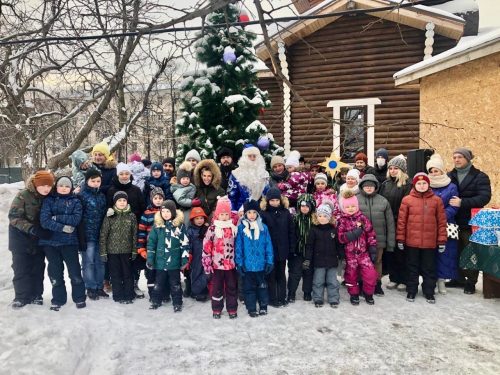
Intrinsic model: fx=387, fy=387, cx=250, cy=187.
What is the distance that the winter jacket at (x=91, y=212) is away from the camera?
492cm

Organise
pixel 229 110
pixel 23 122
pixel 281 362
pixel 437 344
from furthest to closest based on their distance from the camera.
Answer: pixel 23 122, pixel 229 110, pixel 437 344, pixel 281 362

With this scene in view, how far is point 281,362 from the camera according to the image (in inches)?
139

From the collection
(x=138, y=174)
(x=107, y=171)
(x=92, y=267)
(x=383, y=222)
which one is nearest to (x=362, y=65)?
(x=383, y=222)

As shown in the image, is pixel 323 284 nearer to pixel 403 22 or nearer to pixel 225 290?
pixel 225 290

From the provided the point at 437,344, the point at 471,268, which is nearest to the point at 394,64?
the point at 471,268

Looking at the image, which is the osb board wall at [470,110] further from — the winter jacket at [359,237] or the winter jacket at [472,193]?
the winter jacket at [359,237]

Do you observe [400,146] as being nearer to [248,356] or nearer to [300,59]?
[300,59]

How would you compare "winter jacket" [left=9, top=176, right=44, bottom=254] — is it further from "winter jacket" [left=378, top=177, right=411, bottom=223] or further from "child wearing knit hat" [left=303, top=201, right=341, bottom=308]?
"winter jacket" [left=378, top=177, right=411, bottom=223]

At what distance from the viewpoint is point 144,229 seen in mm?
4977

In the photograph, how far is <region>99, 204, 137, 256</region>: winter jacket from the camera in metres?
4.84

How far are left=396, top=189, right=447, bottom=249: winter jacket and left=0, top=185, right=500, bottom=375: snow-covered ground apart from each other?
2.60ft

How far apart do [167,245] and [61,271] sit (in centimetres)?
133

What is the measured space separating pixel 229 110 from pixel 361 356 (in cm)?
618

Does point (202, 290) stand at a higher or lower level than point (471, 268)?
lower
